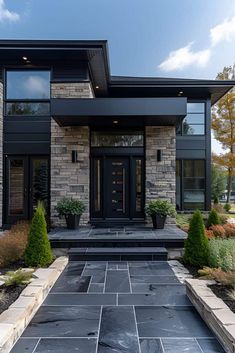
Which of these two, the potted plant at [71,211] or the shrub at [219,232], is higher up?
the potted plant at [71,211]

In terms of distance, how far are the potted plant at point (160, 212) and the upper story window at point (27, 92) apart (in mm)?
4514

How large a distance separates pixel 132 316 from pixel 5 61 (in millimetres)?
8541

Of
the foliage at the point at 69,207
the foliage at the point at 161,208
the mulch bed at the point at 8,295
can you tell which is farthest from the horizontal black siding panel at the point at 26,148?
the mulch bed at the point at 8,295

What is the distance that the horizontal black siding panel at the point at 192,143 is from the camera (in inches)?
537

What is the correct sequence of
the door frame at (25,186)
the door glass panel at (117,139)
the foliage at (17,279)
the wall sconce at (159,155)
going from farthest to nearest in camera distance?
1. the door glass panel at (117,139)
2. the door frame at (25,186)
3. the wall sconce at (159,155)
4. the foliage at (17,279)

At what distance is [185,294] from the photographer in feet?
14.7

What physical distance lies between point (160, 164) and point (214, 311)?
6362 mm

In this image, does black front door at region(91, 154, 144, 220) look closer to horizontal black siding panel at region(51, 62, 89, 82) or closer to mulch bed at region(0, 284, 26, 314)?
horizontal black siding panel at region(51, 62, 89, 82)

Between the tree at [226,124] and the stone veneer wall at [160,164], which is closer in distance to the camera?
the stone veneer wall at [160,164]

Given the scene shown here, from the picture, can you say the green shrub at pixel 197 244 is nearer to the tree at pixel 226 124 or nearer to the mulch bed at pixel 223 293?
the mulch bed at pixel 223 293

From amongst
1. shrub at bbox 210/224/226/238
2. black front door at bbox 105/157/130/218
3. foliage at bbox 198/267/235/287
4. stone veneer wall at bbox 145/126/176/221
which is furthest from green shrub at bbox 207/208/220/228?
foliage at bbox 198/267/235/287

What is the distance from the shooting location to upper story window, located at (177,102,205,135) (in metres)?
13.6

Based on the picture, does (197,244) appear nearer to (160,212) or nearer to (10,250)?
(160,212)

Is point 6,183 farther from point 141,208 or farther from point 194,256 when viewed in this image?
point 194,256
